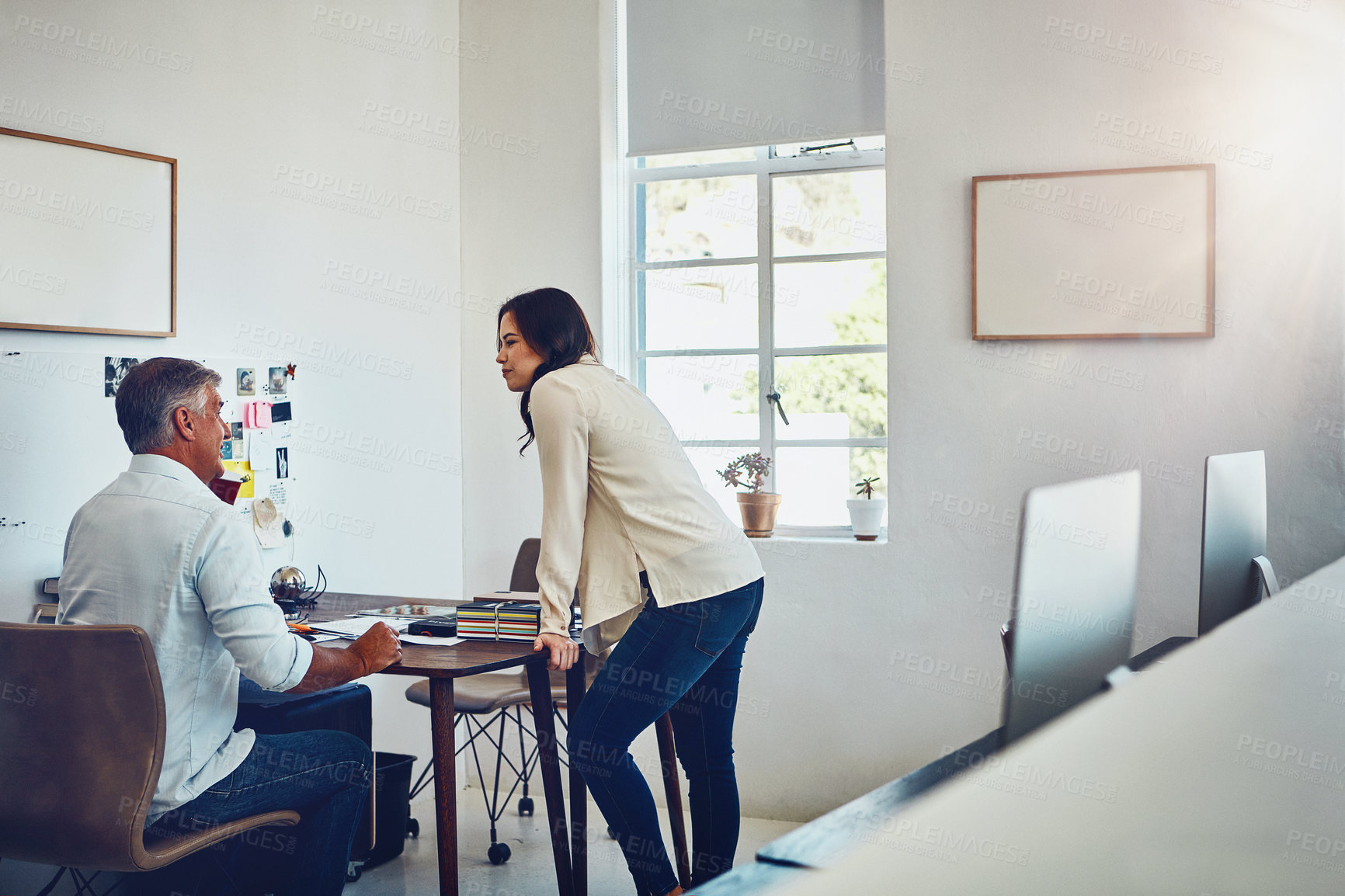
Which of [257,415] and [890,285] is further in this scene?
[890,285]

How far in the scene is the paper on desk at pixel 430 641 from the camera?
240 centimetres

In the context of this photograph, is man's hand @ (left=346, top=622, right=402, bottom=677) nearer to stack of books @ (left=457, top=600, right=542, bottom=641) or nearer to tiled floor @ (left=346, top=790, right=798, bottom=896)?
stack of books @ (left=457, top=600, right=542, bottom=641)

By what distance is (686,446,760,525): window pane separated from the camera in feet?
12.3

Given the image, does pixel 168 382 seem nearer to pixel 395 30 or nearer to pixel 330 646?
pixel 330 646

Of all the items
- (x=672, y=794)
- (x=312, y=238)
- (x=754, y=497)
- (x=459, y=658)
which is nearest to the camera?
(x=459, y=658)

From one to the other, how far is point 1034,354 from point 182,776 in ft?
8.50

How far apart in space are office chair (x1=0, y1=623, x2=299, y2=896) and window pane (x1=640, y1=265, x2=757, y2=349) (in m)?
2.40

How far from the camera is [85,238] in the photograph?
2646mm

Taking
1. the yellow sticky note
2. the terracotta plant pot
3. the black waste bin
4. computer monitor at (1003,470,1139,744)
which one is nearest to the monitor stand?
computer monitor at (1003,470,1139,744)

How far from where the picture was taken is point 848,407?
3.62m

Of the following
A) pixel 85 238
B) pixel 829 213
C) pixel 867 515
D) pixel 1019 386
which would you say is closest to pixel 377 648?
pixel 85 238

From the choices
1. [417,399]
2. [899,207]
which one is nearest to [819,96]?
[899,207]

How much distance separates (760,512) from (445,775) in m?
1.63

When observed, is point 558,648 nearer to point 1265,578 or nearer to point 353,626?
point 353,626
